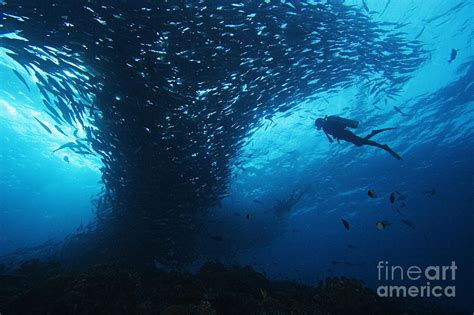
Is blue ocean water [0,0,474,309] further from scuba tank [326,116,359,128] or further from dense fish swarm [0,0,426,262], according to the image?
scuba tank [326,116,359,128]

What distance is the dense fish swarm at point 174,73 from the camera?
6.73 m

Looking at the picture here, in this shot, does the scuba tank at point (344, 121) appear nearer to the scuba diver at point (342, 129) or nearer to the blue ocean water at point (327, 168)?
the scuba diver at point (342, 129)

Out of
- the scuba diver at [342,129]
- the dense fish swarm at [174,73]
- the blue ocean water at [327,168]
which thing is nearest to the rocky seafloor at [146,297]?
the scuba diver at [342,129]

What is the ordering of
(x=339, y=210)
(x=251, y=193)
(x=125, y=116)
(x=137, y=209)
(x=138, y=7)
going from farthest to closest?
1. (x=339, y=210)
2. (x=251, y=193)
3. (x=137, y=209)
4. (x=125, y=116)
5. (x=138, y=7)

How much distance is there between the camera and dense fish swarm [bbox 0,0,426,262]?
673 centimetres

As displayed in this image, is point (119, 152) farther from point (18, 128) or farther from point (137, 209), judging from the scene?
point (18, 128)

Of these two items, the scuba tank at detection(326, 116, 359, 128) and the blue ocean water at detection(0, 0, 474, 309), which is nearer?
the scuba tank at detection(326, 116, 359, 128)

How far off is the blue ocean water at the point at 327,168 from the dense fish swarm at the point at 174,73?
846 mm

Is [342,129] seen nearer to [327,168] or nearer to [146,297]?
[146,297]

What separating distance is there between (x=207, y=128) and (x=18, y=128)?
19842 millimetres

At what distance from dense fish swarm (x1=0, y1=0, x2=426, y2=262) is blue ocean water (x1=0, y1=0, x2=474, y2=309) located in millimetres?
846

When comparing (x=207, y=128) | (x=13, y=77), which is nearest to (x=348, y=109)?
(x=207, y=128)

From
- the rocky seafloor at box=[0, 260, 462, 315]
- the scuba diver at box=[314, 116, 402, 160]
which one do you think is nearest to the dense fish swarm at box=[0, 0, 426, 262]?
the scuba diver at box=[314, 116, 402, 160]

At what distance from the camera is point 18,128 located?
21.1 m
